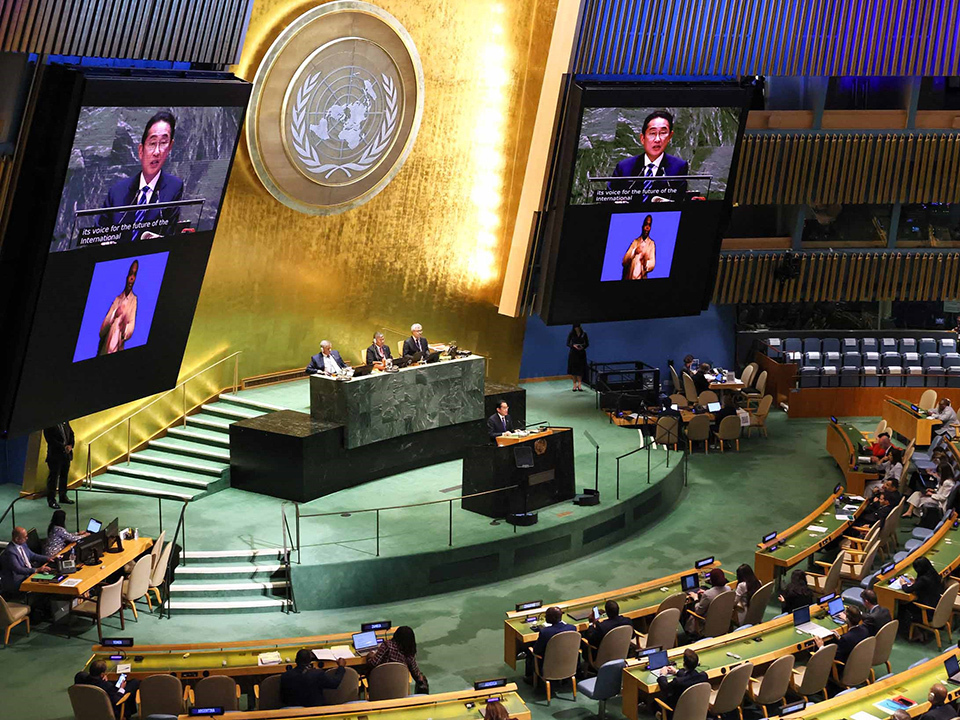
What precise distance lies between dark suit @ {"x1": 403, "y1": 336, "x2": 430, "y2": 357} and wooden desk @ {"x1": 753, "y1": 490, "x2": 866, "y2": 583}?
5.32 metres

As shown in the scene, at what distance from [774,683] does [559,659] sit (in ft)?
6.36

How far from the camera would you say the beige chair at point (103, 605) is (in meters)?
13.0

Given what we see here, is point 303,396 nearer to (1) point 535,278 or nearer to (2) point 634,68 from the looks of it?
(1) point 535,278

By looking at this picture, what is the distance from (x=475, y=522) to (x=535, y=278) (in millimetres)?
4999

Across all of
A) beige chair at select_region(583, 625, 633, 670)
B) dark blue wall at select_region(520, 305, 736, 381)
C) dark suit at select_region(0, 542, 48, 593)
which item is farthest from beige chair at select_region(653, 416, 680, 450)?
dark suit at select_region(0, 542, 48, 593)

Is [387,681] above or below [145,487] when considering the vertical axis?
below

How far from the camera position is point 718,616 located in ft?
42.8

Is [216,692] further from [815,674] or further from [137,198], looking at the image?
[137,198]

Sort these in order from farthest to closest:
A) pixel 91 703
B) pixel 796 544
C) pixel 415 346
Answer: pixel 415 346, pixel 796 544, pixel 91 703

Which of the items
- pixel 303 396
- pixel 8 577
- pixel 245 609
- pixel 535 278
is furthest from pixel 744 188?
pixel 8 577

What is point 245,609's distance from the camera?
14.0 metres

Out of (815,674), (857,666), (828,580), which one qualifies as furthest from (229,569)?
(857,666)

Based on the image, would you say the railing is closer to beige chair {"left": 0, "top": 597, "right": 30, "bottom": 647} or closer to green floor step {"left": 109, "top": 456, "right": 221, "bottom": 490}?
green floor step {"left": 109, "top": 456, "right": 221, "bottom": 490}

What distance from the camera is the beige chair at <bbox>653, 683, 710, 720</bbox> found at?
35.1 feet
